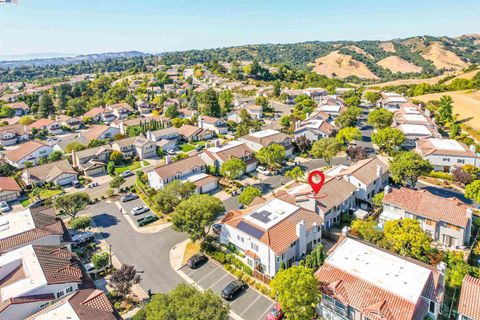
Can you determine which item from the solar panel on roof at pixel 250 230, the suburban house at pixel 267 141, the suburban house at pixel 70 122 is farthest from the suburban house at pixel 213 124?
the solar panel on roof at pixel 250 230

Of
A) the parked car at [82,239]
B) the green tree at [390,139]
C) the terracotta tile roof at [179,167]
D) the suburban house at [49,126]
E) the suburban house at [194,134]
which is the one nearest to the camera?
the parked car at [82,239]

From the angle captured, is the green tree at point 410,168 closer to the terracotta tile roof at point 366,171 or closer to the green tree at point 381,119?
the terracotta tile roof at point 366,171

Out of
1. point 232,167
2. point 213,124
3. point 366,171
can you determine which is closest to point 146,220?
point 232,167

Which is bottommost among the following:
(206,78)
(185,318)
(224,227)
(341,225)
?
(341,225)

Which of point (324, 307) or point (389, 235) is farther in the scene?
point (389, 235)

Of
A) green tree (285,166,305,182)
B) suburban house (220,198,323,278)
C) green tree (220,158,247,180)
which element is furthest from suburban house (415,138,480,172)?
green tree (220,158,247,180)

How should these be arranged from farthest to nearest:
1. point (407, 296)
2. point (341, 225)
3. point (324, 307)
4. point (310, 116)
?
point (310, 116) → point (341, 225) → point (324, 307) → point (407, 296)

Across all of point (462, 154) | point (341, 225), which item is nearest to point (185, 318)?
point (341, 225)

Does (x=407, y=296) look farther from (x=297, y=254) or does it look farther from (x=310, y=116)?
(x=310, y=116)
